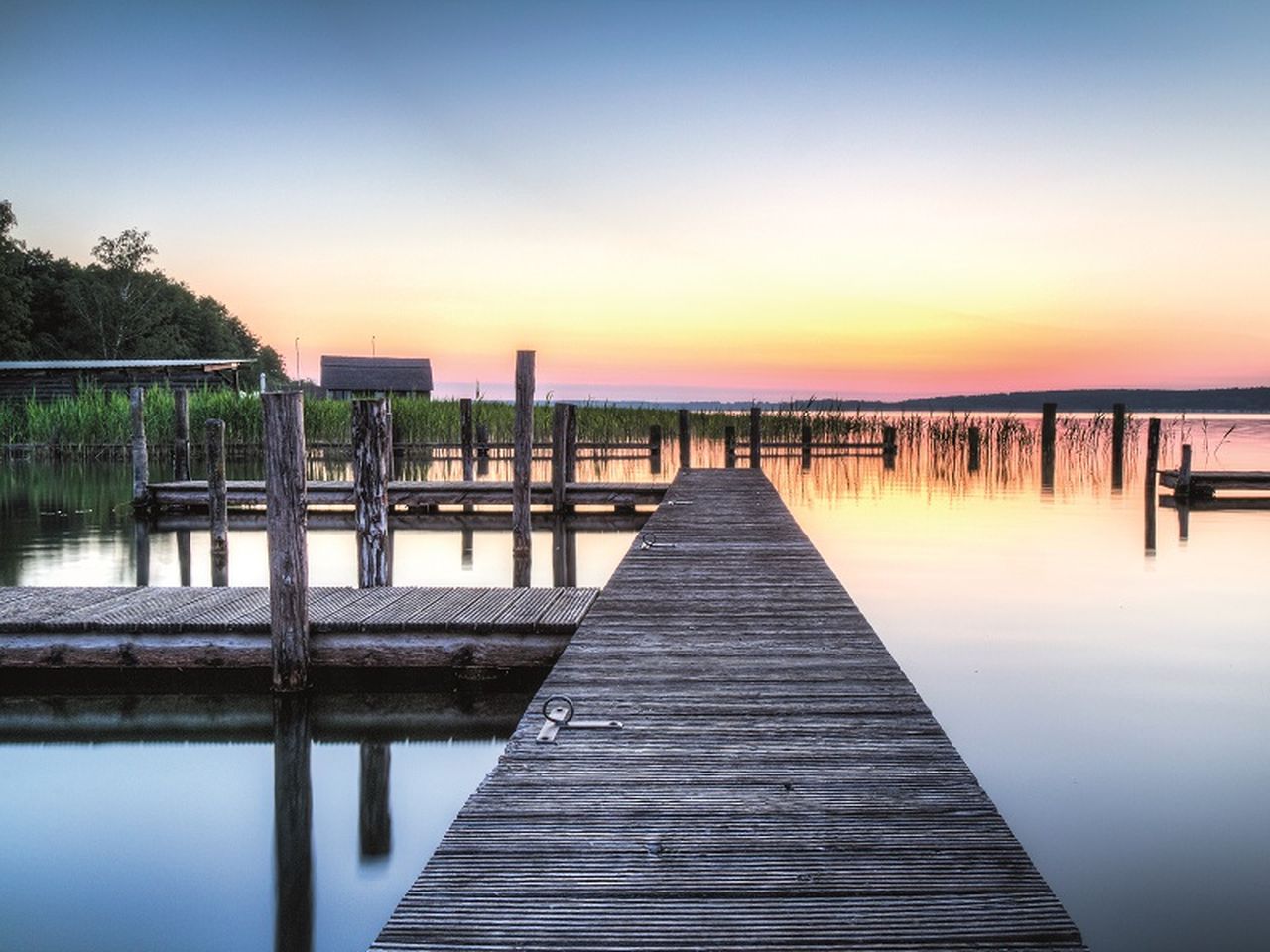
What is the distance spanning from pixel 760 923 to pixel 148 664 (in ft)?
20.3

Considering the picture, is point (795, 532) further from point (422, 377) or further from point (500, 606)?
point (422, 377)

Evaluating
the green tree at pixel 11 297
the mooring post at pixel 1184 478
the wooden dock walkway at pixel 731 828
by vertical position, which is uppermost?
the green tree at pixel 11 297

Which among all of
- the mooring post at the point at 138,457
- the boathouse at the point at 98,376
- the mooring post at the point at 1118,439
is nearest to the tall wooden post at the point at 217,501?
the mooring post at the point at 138,457

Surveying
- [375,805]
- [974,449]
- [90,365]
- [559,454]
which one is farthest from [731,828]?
[90,365]

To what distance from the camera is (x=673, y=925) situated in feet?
7.98

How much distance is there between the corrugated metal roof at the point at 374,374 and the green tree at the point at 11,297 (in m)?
17.5

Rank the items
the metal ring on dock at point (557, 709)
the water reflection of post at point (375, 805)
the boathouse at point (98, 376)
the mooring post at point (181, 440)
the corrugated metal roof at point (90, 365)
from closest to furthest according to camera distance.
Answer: the metal ring on dock at point (557, 709), the water reflection of post at point (375, 805), the mooring post at point (181, 440), the corrugated metal roof at point (90, 365), the boathouse at point (98, 376)

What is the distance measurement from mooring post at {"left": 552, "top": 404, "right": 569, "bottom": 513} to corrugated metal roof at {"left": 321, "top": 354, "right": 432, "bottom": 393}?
167 ft

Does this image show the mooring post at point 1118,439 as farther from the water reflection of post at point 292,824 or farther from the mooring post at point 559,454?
the water reflection of post at point 292,824

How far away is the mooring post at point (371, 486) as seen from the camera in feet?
33.2

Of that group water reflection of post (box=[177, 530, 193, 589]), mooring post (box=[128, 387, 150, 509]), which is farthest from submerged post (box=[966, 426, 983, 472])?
mooring post (box=[128, 387, 150, 509])

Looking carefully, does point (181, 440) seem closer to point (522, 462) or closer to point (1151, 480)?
point (522, 462)

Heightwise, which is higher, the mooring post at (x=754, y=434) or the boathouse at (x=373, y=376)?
the boathouse at (x=373, y=376)

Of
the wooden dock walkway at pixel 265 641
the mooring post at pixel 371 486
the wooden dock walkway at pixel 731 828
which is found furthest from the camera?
the mooring post at pixel 371 486
